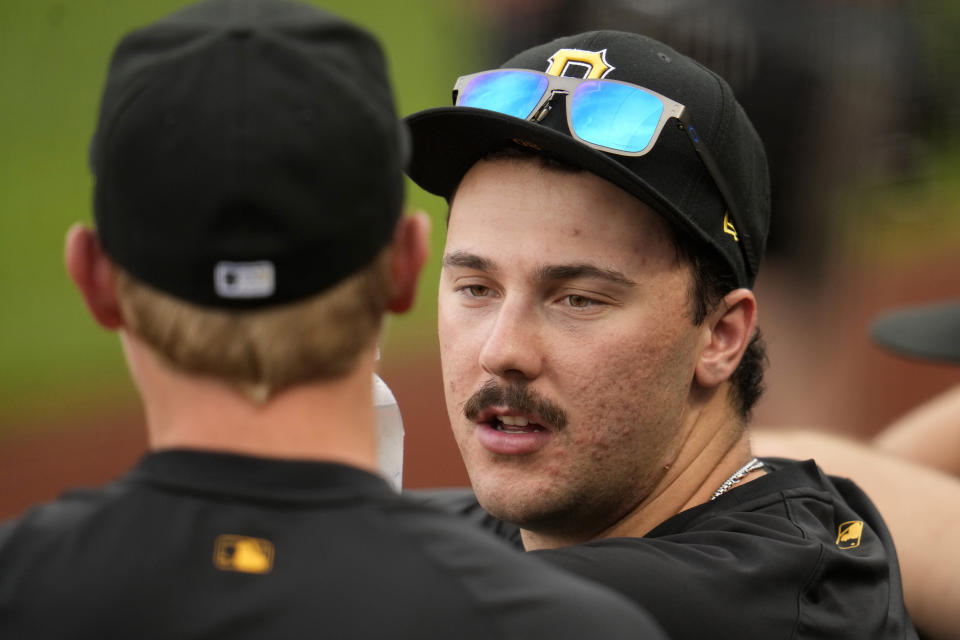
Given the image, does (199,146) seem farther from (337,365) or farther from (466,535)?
(466,535)

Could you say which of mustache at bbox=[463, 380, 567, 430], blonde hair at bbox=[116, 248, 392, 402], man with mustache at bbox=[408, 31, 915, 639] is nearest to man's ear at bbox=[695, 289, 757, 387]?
man with mustache at bbox=[408, 31, 915, 639]

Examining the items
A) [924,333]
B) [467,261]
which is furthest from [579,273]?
[924,333]

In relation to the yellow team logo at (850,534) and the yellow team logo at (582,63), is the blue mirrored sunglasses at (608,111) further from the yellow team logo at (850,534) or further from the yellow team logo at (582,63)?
the yellow team logo at (850,534)

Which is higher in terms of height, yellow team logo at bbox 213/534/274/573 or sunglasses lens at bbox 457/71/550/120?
sunglasses lens at bbox 457/71/550/120

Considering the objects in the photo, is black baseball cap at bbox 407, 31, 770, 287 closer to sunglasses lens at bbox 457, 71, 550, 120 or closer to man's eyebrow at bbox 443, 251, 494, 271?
sunglasses lens at bbox 457, 71, 550, 120

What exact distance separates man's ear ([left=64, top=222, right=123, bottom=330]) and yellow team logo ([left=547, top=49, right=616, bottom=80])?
3.55 ft

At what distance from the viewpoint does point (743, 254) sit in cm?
207

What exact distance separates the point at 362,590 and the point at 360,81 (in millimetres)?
439

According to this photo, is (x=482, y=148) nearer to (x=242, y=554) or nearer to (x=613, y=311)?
(x=613, y=311)

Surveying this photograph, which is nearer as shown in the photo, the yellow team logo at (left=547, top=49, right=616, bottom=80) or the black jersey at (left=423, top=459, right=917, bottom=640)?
the black jersey at (left=423, top=459, right=917, bottom=640)

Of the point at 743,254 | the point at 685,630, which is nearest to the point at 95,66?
the point at 743,254

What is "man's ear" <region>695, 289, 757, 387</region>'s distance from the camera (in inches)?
81.0

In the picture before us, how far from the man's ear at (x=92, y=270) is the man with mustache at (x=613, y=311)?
2.87 ft

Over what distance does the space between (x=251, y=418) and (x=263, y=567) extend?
135 millimetres
